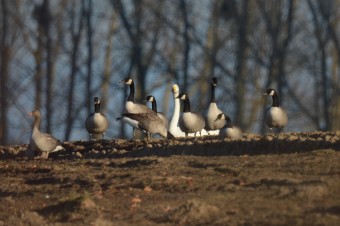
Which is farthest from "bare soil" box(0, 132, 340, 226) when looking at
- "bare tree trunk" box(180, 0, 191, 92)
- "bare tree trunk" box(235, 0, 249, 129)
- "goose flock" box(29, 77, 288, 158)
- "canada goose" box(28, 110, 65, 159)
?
"bare tree trunk" box(180, 0, 191, 92)

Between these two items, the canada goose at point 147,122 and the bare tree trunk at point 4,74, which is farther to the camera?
the bare tree trunk at point 4,74

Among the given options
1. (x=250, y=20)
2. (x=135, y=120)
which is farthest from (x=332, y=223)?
(x=250, y=20)

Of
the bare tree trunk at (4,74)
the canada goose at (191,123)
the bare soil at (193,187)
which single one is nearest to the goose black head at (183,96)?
the canada goose at (191,123)

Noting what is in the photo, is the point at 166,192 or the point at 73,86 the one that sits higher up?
the point at 73,86

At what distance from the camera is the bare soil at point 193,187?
1109cm

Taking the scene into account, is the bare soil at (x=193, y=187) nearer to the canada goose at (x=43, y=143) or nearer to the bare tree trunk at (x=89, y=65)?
the canada goose at (x=43, y=143)

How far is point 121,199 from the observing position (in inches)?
499

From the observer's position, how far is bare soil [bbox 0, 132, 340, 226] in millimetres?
11086

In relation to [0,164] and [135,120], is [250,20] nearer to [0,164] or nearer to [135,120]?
[135,120]

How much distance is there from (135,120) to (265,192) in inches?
455

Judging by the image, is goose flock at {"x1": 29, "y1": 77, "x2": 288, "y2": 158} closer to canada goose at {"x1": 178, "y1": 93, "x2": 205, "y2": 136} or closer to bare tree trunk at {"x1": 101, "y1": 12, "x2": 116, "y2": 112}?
canada goose at {"x1": 178, "y1": 93, "x2": 205, "y2": 136}

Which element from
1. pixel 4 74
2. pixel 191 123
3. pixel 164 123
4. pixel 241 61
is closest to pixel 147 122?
pixel 191 123

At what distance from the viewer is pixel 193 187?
12.8 meters

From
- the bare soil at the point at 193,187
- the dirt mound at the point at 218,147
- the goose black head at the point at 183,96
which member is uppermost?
the goose black head at the point at 183,96
